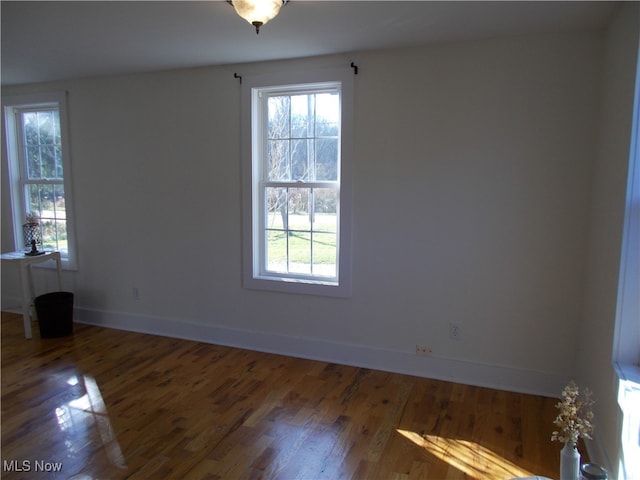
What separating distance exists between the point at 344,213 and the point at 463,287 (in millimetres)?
1018

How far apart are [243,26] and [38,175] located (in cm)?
326

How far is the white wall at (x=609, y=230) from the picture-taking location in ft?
6.47

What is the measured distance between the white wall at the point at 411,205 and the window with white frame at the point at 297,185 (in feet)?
0.38

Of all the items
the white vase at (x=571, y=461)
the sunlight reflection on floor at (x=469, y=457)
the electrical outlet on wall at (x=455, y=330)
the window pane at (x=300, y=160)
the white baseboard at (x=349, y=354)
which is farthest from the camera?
the window pane at (x=300, y=160)

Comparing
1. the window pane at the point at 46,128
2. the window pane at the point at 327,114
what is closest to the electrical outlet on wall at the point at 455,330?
the window pane at the point at 327,114

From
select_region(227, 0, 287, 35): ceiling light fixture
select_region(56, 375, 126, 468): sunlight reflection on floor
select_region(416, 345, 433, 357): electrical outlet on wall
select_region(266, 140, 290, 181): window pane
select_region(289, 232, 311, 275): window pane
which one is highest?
select_region(227, 0, 287, 35): ceiling light fixture

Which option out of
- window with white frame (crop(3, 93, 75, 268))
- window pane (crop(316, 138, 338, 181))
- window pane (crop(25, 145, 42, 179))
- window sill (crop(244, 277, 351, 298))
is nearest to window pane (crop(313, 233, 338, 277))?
window sill (crop(244, 277, 351, 298))

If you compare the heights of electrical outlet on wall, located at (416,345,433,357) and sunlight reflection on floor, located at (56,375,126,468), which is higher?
electrical outlet on wall, located at (416,345,433,357)

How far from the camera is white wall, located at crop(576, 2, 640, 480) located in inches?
77.6

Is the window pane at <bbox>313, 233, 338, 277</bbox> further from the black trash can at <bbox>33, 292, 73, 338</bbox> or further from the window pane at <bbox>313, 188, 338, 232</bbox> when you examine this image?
the black trash can at <bbox>33, 292, 73, 338</bbox>

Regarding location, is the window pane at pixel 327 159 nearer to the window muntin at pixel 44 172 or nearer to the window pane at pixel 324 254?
the window pane at pixel 324 254

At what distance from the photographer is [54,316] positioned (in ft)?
13.1

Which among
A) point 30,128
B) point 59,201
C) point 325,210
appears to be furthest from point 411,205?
point 30,128

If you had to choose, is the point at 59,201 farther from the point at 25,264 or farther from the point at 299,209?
the point at 299,209
